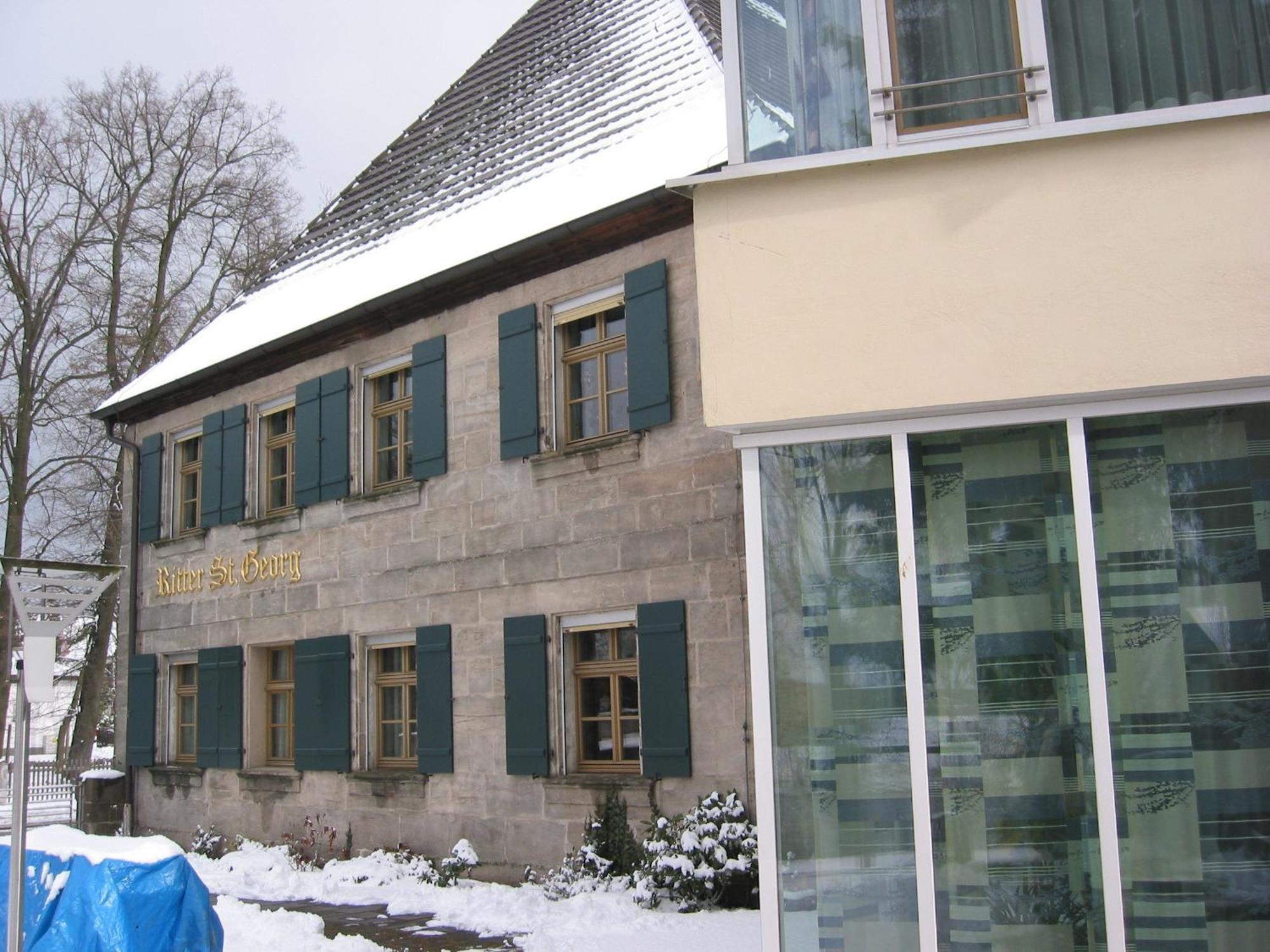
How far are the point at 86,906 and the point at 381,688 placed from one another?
7.25 meters

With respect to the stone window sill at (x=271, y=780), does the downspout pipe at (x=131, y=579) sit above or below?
above

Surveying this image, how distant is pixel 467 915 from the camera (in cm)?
1038

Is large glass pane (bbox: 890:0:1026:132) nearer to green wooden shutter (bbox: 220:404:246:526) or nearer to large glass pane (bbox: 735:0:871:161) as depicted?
large glass pane (bbox: 735:0:871:161)

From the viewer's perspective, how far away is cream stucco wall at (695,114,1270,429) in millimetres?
5555

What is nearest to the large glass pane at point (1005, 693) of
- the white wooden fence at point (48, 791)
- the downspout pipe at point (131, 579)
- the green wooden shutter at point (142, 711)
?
the green wooden shutter at point (142, 711)

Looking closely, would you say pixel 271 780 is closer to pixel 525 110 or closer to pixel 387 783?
pixel 387 783

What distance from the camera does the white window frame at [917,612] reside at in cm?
545

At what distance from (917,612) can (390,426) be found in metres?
9.19

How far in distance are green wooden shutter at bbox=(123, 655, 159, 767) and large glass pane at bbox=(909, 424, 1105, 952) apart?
43.5 ft

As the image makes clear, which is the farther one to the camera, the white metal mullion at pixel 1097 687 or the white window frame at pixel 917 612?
the white window frame at pixel 917 612

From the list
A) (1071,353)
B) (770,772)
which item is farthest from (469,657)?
(1071,353)

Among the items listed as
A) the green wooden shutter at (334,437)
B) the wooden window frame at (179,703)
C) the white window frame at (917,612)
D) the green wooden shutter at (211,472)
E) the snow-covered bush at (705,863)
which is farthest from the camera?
the wooden window frame at (179,703)

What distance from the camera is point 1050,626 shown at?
562cm

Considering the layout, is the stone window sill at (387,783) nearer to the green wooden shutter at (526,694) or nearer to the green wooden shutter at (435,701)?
the green wooden shutter at (435,701)
